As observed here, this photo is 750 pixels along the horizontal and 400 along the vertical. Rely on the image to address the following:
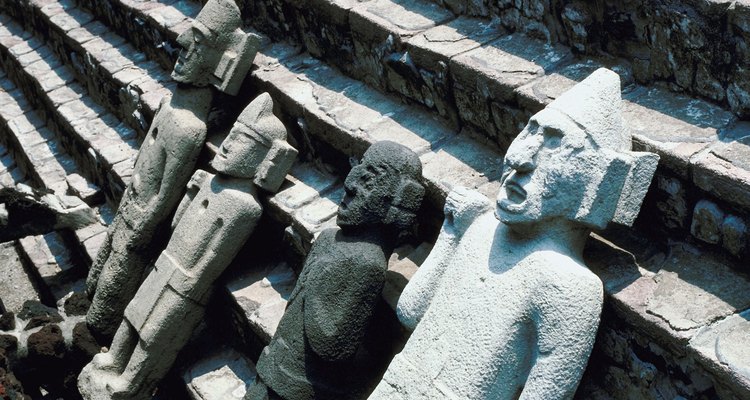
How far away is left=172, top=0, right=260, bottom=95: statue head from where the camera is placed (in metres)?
5.32

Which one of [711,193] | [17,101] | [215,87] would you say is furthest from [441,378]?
[17,101]

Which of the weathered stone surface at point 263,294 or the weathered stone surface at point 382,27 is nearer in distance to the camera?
the weathered stone surface at point 263,294

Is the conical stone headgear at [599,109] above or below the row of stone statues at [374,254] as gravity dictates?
above

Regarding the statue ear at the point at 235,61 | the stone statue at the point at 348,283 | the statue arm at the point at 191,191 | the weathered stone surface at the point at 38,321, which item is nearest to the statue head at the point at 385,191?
the stone statue at the point at 348,283

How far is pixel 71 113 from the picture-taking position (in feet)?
23.9

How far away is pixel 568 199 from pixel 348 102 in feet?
6.36

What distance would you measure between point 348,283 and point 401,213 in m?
0.32

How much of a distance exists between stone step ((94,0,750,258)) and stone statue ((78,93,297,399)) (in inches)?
A: 24.9

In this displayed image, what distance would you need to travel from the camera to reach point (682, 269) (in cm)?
342

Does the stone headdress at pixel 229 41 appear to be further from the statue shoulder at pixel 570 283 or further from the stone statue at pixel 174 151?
the statue shoulder at pixel 570 283

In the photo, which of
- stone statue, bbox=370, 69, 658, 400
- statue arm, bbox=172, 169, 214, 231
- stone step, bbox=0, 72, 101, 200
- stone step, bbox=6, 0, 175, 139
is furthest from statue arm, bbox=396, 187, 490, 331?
stone step, bbox=0, 72, 101, 200

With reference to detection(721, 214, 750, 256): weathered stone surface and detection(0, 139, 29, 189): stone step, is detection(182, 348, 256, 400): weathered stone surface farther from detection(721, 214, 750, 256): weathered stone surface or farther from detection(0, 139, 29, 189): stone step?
detection(0, 139, 29, 189): stone step

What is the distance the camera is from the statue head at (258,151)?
4.79 metres

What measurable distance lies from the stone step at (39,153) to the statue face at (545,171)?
3821 mm
